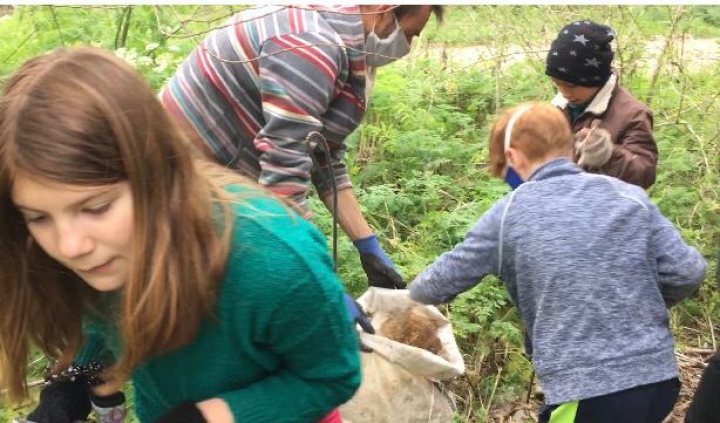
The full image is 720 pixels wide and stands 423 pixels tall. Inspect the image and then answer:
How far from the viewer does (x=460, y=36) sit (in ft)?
23.5

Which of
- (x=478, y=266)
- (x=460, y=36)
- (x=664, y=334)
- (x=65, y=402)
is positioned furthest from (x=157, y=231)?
(x=460, y=36)

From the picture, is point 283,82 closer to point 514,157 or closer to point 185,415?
point 514,157

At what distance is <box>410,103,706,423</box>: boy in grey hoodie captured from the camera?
2008mm

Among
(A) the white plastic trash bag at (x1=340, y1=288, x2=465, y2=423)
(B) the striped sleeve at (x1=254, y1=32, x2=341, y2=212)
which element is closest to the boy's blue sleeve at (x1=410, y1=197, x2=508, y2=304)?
(A) the white plastic trash bag at (x1=340, y1=288, x2=465, y2=423)

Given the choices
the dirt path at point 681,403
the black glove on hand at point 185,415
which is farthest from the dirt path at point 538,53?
the black glove on hand at point 185,415

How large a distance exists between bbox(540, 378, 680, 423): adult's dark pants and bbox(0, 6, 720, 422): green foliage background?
2.80ft

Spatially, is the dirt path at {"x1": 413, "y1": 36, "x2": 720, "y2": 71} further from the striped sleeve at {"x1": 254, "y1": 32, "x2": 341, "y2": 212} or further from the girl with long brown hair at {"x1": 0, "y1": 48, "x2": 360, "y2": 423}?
the girl with long brown hair at {"x1": 0, "y1": 48, "x2": 360, "y2": 423}

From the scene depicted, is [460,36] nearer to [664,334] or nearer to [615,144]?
[615,144]

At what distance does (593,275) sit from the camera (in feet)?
6.57

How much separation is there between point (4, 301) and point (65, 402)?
268mm

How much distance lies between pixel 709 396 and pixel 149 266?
1846mm

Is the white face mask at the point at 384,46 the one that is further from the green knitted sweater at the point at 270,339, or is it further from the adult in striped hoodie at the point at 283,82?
the green knitted sweater at the point at 270,339

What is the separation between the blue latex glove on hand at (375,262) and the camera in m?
2.76

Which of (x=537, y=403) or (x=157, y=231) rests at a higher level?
(x=157, y=231)
